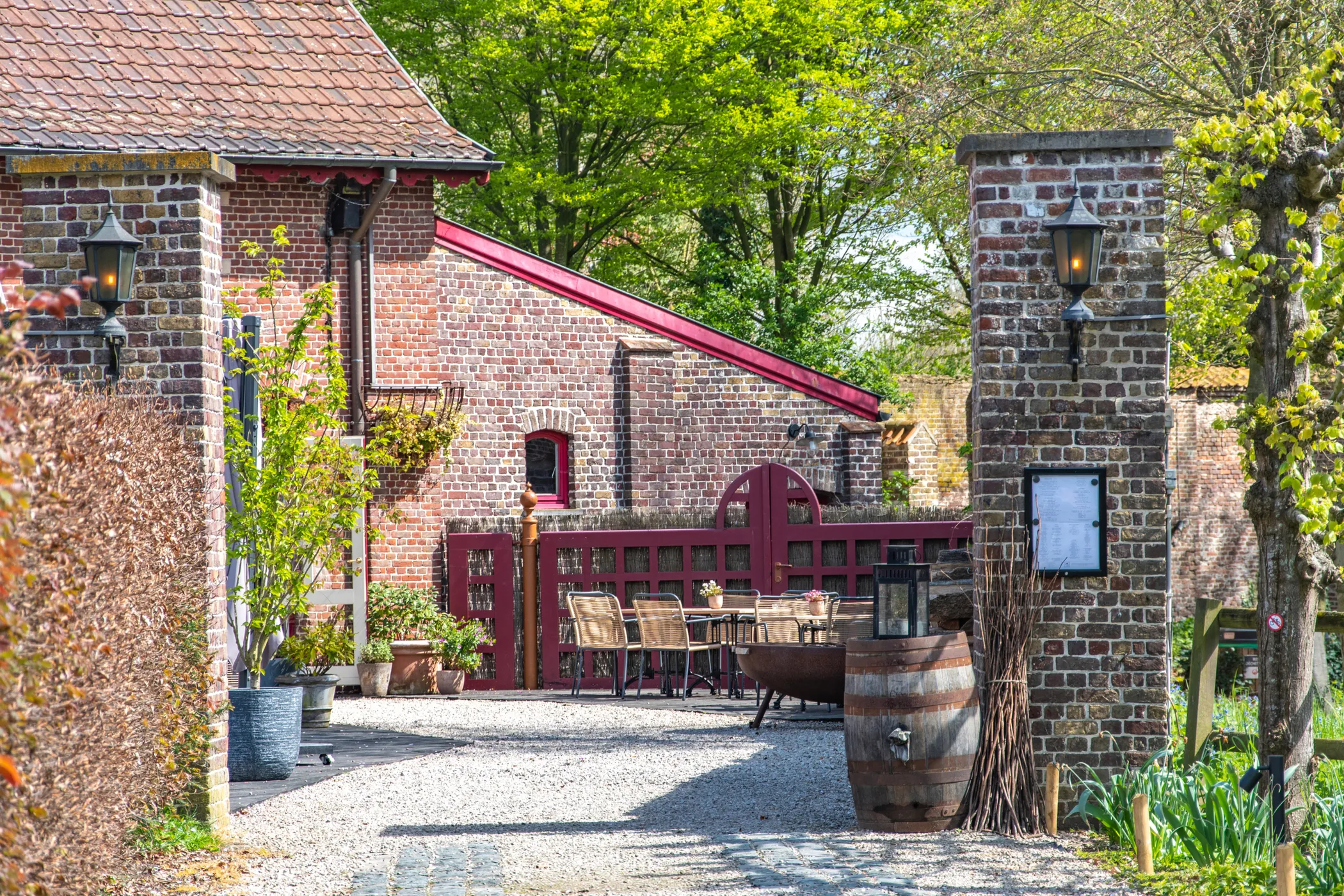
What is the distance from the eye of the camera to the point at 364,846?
6.34 m

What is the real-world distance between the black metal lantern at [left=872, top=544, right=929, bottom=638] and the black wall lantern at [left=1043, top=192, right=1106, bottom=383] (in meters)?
1.31

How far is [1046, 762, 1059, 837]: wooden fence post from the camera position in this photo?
6172mm

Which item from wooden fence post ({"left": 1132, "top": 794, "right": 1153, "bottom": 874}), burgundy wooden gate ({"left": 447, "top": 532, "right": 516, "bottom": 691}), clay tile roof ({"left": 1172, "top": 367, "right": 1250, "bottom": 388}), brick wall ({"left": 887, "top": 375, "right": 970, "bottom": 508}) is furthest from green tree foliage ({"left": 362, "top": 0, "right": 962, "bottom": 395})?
wooden fence post ({"left": 1132, "top": 794, "right": 1153, "bottom": 874})

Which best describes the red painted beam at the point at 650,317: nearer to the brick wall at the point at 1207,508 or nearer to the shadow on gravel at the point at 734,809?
the brick wall at the point at 1207,508

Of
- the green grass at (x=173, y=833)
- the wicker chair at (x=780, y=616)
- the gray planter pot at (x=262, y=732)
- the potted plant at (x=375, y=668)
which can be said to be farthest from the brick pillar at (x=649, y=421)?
the green grass at (x=173, y=833)

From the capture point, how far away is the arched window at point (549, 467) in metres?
15.7

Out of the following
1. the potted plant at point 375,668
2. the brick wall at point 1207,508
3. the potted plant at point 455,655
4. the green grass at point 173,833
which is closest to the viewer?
the green grass at point 173,833

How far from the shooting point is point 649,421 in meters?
15.7

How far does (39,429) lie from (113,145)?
9.29m

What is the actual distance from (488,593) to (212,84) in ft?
18.9

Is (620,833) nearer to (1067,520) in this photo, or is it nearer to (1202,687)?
(1067,520)

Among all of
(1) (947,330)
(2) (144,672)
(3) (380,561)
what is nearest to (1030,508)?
(2) (144,672)

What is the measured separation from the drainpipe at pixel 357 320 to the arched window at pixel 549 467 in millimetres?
2458

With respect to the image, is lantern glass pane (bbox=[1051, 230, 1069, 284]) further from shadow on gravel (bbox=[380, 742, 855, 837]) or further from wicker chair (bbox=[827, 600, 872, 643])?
wicker chair (bbox=[827, 600, 872, 643])
